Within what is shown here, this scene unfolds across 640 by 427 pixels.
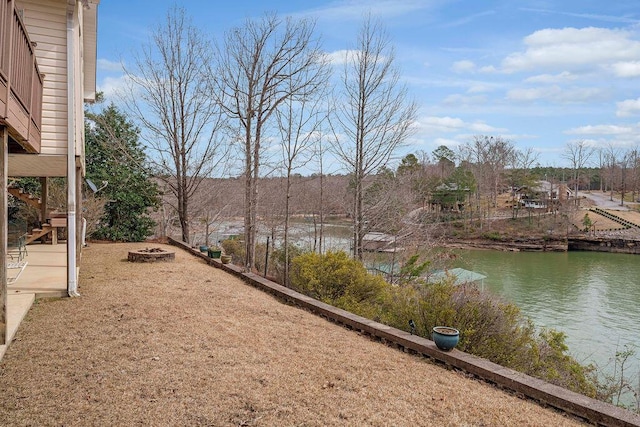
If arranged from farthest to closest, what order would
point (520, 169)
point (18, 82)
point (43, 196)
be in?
point (520, 169) → point (43, 196) → point (18, 82)

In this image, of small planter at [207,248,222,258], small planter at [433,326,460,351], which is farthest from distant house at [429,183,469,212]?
small planter at [433,326,460,351]

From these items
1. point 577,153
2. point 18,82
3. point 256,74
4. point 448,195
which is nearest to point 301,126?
point 256,74

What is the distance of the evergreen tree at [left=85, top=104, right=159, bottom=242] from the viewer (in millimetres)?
16016

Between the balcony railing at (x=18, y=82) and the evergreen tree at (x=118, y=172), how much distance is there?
10.9 m

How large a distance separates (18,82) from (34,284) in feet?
13.0

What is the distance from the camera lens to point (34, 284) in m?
7.04

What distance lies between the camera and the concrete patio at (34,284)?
5.39 meters

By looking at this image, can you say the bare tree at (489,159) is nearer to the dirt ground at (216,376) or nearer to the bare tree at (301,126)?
the bare tree at (301,126)

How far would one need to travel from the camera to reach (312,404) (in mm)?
3561

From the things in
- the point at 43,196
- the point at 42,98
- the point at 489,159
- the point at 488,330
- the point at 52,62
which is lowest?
the point at 488,330

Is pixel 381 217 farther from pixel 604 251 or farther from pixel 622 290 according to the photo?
pixel 604 251

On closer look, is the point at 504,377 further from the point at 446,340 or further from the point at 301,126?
the point at 301,126

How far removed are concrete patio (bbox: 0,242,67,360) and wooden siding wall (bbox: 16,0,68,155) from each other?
209 centimetres

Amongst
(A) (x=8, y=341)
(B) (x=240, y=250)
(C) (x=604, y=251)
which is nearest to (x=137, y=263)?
(A) (x=8, y=341)
